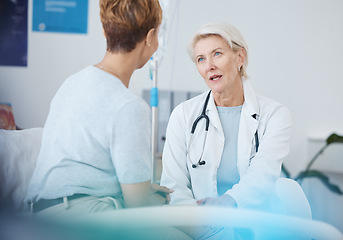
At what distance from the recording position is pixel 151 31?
2.05 ft

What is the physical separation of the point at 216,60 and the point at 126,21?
40cm

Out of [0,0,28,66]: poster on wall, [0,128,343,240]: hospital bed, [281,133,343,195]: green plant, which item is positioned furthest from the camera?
[281,133,343,195]: green plant

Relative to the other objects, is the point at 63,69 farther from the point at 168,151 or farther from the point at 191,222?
the point at 191,222

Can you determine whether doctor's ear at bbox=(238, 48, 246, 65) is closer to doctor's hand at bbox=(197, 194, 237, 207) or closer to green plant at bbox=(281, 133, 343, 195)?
doctor's hand at bbox=(197, 194, 237, 207)

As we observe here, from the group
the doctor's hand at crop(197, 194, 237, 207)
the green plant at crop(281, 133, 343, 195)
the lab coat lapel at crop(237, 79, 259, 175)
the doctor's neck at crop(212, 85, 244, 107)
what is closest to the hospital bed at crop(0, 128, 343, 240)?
the doctor's hand at crop(197, 194, 237, 207)

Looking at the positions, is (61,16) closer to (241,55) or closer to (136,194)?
(241,55)

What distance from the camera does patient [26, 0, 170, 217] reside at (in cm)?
56

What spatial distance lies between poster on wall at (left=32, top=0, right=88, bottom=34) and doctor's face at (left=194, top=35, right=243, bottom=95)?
2.26 ft

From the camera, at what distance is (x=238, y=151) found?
0.92m

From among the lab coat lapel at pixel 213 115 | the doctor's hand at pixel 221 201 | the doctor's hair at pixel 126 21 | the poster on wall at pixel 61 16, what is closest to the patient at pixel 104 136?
the doctor's hair at pixel 126 21

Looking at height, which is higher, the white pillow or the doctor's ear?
the doctor's ear

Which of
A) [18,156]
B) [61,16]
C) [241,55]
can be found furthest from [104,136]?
[61,16]

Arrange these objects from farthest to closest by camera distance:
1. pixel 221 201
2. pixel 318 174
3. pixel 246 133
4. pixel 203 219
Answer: pixel 318 174 → pixel 246 133 → pixel 221 201 → pixel 203 219

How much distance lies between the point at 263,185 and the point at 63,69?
1.29 meters
